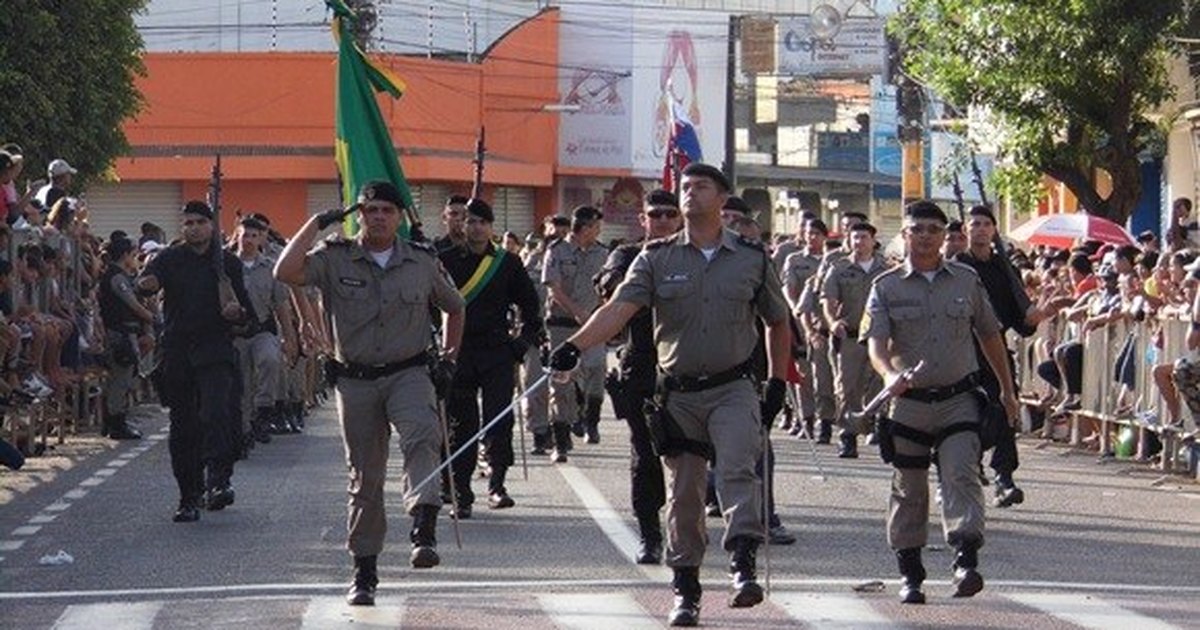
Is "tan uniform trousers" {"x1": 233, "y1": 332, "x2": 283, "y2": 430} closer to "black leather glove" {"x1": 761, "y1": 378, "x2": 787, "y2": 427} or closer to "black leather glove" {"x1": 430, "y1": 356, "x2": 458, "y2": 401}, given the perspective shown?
"black leather glove" {"x1": 430, "y1": 356, "x2": 458, "y2": 401}

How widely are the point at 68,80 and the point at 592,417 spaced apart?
53.9 feet

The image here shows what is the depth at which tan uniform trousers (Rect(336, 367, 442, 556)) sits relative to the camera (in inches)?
522

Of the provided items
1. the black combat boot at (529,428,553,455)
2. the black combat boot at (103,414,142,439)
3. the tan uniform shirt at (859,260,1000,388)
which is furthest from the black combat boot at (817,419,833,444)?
the tan uniform shirt at (859,260,1000,388)

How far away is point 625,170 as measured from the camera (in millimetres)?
75500

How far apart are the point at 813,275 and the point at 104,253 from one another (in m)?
7.36

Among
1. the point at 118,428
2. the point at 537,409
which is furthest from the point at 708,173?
the point at 118,428

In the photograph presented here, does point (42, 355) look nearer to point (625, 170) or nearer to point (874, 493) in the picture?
point (874, 493)

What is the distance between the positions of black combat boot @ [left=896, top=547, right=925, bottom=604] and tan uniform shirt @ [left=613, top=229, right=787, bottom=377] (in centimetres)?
134

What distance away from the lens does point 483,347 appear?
17484 millimetres

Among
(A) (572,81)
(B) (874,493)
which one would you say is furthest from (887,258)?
(A) (572,81)

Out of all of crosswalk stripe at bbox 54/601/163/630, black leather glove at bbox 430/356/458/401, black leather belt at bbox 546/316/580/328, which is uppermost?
black leather glove at bbox 430/356/458/401

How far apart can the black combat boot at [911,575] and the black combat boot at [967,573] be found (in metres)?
0.17

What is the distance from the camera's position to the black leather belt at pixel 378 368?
1330 cm

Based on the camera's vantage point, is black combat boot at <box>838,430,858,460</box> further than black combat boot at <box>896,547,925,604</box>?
Yes
